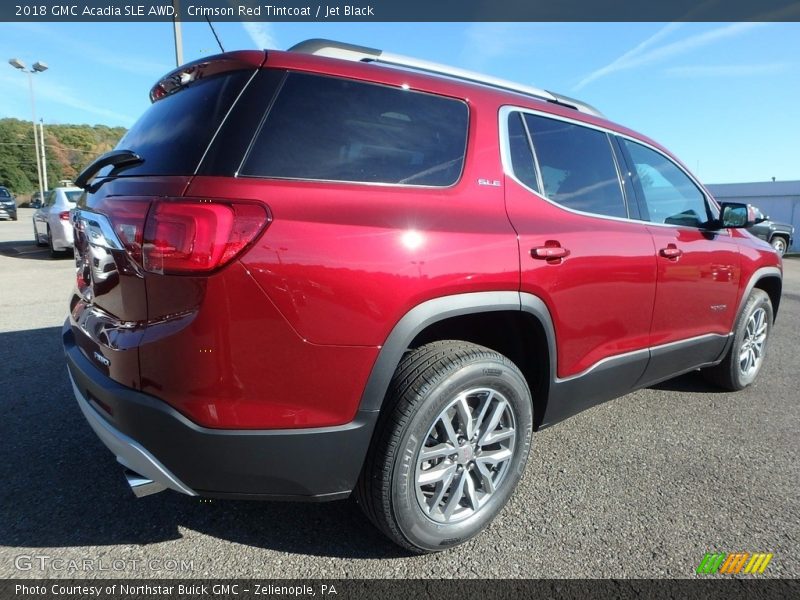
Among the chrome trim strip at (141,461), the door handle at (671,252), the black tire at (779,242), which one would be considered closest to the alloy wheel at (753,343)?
the door handle at (671,252)

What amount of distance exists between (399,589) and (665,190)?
2885mm

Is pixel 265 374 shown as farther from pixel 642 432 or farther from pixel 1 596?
pixel 642 432

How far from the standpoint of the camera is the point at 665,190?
3.36m

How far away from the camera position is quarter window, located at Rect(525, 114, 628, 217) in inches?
98.3

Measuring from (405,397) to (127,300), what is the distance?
1015mm

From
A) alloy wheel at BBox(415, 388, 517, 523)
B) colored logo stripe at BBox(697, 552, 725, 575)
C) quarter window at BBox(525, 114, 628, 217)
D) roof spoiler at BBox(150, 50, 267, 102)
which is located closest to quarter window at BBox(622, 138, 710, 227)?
quarter window at BBox(525, 114, 628, 217)

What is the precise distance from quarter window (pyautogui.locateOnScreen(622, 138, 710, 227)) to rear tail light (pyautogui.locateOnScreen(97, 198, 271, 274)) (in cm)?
248

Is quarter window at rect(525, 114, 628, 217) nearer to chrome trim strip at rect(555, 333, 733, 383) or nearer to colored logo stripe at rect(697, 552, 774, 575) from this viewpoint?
chrome trim strip at rect(555, 333, 733, 383)

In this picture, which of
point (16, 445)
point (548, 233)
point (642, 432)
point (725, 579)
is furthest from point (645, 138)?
point (16, 445)

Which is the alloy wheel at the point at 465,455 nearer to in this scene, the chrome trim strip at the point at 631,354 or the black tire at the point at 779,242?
the chrome trim strip at the point at 631,354

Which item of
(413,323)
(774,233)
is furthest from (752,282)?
(774,233)

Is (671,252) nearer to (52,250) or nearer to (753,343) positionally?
(753,343)

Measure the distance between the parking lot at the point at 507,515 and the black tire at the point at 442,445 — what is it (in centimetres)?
15

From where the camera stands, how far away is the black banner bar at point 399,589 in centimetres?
184
